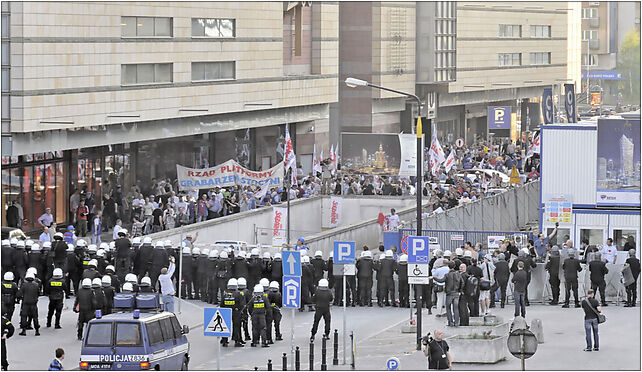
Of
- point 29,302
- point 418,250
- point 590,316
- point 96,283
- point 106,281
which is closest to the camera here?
point 590,316

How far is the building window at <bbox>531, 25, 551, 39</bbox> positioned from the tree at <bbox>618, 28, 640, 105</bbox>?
4890 centimetres

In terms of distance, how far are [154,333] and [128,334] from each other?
1.79 ft

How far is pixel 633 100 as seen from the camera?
152375 millimetres

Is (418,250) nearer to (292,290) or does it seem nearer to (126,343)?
(292,290)

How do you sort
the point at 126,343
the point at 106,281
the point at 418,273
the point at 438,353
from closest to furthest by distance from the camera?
the point at 126,343, the point at 438,353, the point at 418,273, the point at 106,281

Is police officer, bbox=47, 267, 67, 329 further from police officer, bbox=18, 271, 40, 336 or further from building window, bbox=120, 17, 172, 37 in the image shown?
building window, bbox=120, 17, 172, 37

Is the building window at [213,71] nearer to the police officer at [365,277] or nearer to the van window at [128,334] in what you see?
the police officer at [365,277]

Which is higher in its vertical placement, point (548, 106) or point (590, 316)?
point (548, 106)

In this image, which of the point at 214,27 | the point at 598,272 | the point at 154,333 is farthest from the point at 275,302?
the point at 214,27

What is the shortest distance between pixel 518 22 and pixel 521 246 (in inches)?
2493

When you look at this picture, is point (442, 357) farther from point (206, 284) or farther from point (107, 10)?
point (107, 10)

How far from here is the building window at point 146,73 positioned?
50812 millimetres

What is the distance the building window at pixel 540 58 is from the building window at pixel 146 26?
50.3m

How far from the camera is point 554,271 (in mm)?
32719
